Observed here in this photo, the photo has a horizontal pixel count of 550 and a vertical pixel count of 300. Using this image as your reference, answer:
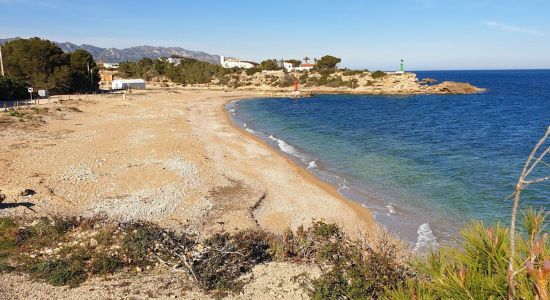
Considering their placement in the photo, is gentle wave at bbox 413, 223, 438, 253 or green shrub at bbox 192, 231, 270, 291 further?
gentle wave at bbox 413, 223, 438, 253

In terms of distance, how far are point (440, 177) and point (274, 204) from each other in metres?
10.6

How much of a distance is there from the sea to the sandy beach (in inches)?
80.2

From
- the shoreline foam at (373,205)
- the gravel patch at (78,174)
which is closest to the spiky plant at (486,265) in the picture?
the shoreline foam at (373,205)

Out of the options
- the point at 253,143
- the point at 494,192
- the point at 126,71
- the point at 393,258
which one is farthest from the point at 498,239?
the point at 126,71

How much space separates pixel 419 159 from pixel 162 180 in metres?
17.3

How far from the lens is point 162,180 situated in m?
19.6

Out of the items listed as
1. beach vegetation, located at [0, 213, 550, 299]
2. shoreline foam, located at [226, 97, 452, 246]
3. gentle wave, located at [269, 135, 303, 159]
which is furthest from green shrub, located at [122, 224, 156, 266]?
gentle wave, located at [269, 135, 303, 159]

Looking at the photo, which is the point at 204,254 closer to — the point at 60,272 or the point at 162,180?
the point at 60,272

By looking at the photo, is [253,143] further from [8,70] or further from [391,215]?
[8,70]

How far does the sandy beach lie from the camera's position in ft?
50.2


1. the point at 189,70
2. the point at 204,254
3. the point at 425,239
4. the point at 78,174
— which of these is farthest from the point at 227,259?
the point at 189,70

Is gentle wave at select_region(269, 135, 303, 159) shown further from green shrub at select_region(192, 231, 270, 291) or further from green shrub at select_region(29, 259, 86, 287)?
green shrub at select_region(29, 259, 86, 287)

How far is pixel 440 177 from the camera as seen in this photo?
22219 millimetres

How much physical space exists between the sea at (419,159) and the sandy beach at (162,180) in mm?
2038
